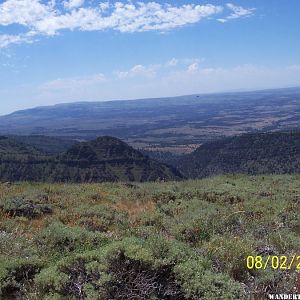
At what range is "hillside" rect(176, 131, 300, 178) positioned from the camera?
80.8 meters

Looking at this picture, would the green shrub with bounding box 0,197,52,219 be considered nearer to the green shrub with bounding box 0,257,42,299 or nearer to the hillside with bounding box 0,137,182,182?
the green shrub with bounding box 0,257,42,299

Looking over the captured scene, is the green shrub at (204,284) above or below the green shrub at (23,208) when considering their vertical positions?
above

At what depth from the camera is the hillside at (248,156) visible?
8081 centimetres

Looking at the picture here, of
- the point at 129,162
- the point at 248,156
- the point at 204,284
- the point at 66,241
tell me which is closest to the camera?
the point at 204,284

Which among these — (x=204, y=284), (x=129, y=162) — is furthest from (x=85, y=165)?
(x=204, y=284)

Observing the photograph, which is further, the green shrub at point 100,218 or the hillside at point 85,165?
the hillside at point 85,165

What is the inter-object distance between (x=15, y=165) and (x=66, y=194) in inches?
2583

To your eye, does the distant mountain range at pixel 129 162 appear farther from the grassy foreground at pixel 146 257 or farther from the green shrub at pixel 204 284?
the green shrub at pixel 204 284

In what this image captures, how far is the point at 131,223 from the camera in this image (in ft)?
30.2
